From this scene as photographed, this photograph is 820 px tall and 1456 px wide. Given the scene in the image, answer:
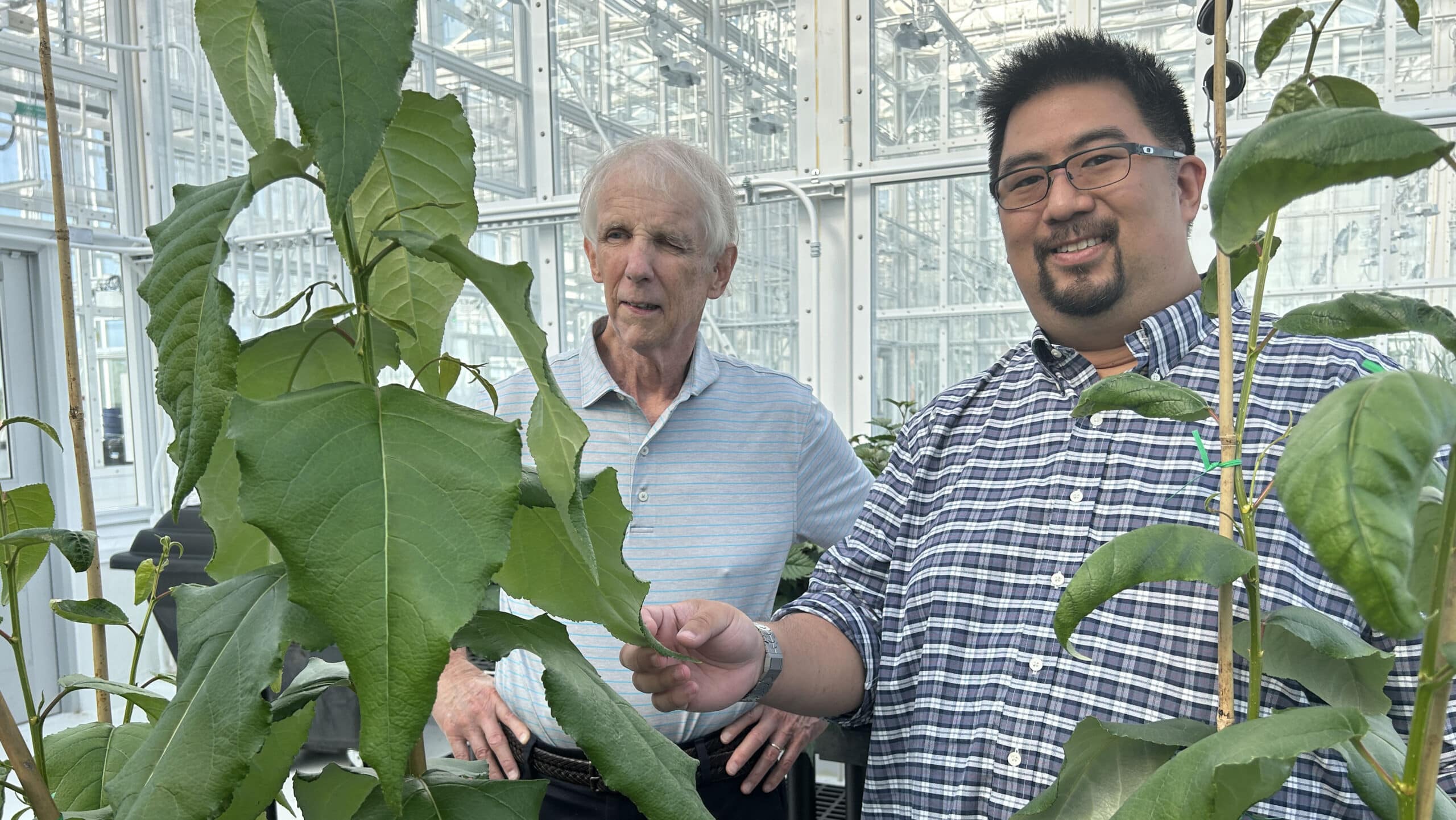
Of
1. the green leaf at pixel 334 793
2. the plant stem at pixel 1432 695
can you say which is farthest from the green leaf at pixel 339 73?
the plant stem at pixel 1432 695

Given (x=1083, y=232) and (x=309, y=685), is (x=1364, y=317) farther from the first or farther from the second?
(x=1083, y=232)

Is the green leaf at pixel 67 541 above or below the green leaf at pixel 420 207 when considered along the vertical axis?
below

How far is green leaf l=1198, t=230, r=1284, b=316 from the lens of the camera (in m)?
0.55

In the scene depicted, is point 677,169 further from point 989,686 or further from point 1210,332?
point 989,686

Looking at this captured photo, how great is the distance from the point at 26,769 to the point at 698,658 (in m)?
0.58

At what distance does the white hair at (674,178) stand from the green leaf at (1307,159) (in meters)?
1.45

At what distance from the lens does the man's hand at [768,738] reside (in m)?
1.61

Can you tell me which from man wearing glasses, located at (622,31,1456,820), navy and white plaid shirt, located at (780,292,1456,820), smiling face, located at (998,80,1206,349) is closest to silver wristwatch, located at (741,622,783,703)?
man wearing glasses, located at (622,31,1456,820)

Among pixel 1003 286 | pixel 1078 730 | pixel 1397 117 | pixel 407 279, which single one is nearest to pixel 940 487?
pixel 1078 730

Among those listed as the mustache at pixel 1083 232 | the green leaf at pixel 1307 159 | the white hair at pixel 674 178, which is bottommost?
the green leaf at pixel 1307 159

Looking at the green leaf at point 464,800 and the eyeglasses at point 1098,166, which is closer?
the green leaf at point 464,800

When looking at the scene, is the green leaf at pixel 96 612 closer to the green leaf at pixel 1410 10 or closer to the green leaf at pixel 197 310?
the green leaf at pixel 197 310

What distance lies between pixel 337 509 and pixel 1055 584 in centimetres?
86

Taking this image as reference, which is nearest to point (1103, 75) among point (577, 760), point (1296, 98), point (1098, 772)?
point (1296, 98)
